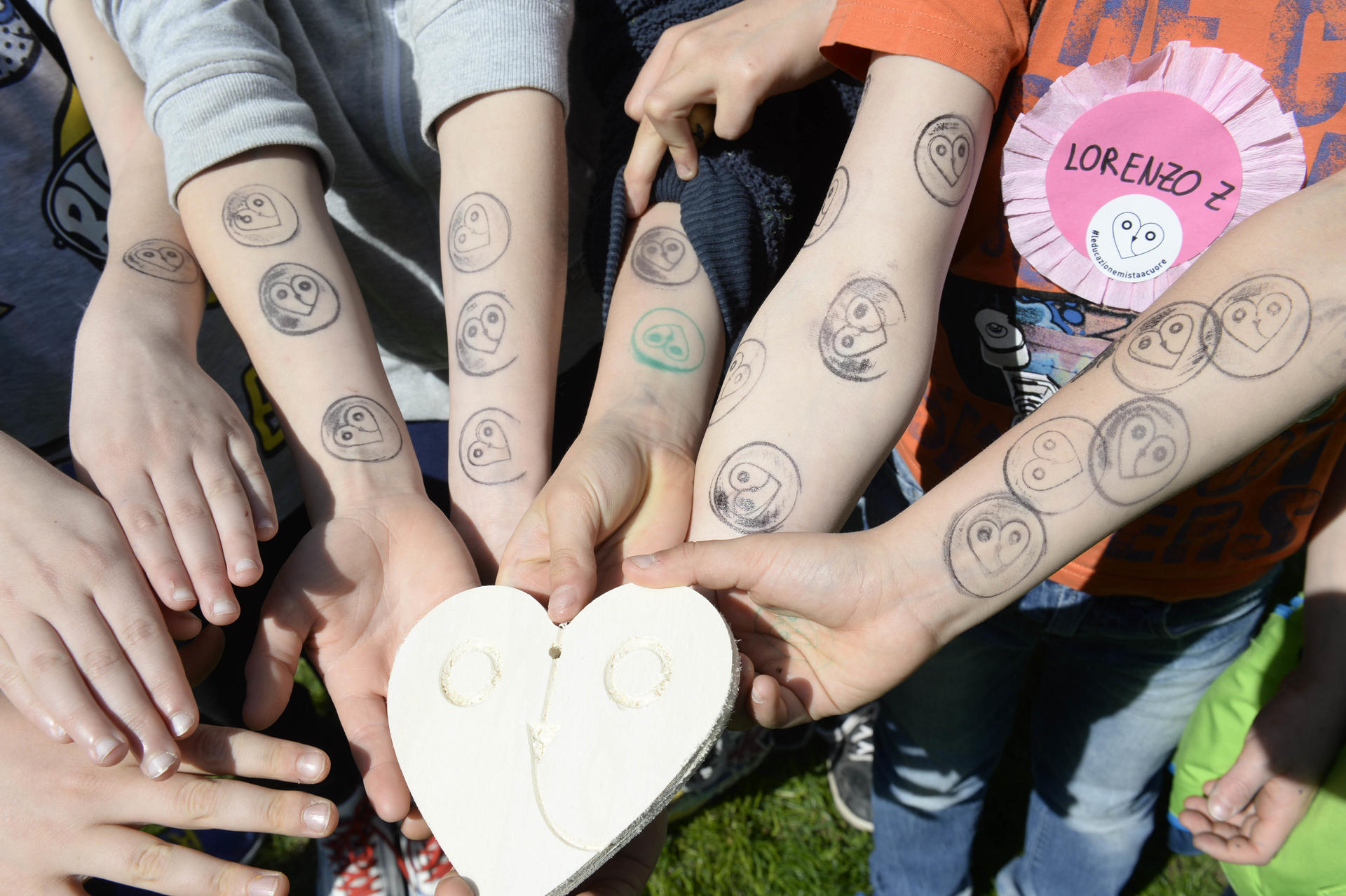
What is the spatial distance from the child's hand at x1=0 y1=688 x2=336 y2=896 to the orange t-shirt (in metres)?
1.28

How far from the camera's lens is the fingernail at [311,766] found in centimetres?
118

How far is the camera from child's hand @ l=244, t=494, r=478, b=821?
1.32 m

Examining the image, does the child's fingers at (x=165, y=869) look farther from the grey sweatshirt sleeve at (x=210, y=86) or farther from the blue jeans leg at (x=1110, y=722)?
the blue jeans leg at (x=1110, y=722)

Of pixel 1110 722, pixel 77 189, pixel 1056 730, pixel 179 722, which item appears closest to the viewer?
pixel 179 722

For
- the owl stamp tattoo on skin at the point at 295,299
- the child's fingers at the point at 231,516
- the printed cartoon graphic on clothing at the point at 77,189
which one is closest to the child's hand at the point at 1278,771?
the child's fingers at the point at 231,516

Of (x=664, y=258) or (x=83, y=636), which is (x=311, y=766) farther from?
(x=664, y=258)

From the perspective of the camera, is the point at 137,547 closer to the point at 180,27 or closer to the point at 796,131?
the point at 180,27

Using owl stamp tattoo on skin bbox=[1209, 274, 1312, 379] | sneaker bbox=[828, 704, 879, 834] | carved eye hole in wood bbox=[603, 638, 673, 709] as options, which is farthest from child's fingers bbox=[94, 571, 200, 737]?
sneaker bbox=[828, 704, 879, 834]

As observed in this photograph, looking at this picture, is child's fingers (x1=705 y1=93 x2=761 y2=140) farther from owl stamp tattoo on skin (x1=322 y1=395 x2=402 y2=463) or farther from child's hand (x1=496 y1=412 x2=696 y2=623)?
owl stamp tattoo on skin (x1=322 y1=395 x2=402 y2=463)

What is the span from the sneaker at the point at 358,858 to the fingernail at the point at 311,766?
1.18 meters

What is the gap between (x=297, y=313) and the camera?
4.94 ft

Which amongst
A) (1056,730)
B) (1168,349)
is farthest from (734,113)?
(1056,730)

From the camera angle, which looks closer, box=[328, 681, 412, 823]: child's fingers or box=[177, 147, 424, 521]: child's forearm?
box=[328, 681, 412, 823]: child's fingers

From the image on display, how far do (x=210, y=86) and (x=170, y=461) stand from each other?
668 millimetres
